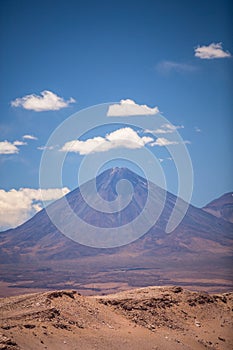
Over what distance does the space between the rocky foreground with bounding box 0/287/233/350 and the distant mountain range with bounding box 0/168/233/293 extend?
166ft

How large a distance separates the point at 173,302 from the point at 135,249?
346 feet

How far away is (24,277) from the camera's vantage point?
3688 inches

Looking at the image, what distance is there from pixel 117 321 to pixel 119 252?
4191 inches

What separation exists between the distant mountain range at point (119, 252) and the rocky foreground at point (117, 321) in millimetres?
50580

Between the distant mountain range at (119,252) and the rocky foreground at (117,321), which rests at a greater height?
the distant mountain range at (119,252)

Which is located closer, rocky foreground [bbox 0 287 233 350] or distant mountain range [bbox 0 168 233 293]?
rocky foreground [bbox 0 287 233 350]

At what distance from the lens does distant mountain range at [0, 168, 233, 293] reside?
8700 cm

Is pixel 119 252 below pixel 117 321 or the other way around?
the other way around

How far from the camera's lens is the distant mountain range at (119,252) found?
87000 mm

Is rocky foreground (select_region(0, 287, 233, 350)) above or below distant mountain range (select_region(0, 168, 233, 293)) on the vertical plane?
below

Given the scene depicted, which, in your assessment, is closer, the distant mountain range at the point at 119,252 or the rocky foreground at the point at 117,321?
the rocky foreground at the point at 117,321

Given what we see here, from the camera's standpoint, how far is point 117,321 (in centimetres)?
2158

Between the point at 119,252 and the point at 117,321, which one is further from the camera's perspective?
the point at 119,252

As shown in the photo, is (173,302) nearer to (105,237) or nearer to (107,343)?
(107,343)
